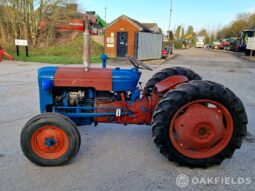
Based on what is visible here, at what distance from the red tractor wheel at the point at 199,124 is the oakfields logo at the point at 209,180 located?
19cm

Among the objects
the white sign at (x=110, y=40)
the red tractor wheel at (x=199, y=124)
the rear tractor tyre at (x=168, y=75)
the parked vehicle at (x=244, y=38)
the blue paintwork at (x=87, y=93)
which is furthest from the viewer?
the parked vehicle at (x=244, y=38)

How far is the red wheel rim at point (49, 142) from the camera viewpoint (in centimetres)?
285

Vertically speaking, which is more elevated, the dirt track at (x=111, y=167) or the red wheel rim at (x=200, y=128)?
the red wheel rim at (x=200, y=128)

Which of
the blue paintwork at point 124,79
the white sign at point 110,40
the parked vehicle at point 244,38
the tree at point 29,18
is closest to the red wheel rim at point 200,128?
the blue paintwork at point 124,79

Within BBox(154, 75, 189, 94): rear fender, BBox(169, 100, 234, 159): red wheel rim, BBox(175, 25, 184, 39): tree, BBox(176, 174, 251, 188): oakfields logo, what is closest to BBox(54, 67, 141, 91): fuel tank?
BBox(154, 75, 189, 94): rear fender

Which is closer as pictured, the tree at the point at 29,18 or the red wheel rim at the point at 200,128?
the red wheel rim at the point at 200,128

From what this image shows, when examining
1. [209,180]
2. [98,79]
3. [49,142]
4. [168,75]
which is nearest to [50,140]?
[49,142]

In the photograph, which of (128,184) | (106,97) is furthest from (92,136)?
(128,184)

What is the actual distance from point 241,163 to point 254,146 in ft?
2.18

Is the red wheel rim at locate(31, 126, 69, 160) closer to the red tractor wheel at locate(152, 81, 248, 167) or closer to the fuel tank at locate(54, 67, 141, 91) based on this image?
the fuel tank at locate(54, 67, 141, 91)

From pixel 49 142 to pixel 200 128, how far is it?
1.77 meters

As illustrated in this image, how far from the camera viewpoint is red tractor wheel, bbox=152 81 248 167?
9.06 feet

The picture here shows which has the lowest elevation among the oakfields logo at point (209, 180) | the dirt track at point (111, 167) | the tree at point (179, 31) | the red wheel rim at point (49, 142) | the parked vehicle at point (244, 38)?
the oakfields logo at point (209, 180)

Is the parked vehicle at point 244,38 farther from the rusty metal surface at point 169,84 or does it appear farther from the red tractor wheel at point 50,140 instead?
the red tractor wheel at point 50,140
